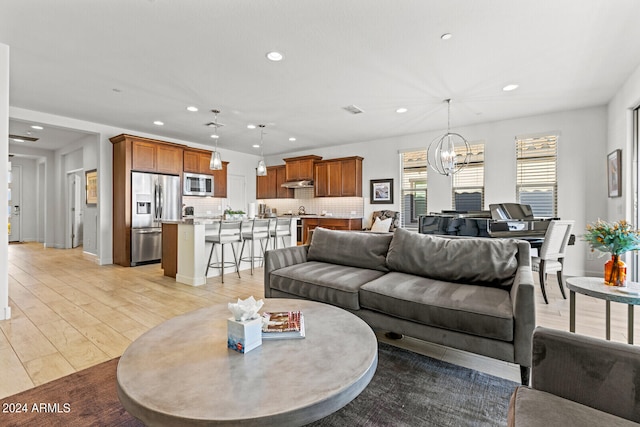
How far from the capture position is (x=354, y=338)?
4.84 ft

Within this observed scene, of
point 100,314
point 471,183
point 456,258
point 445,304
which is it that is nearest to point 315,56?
point 456,258

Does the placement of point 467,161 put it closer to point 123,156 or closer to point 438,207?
point 438,207

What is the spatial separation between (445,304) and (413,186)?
4995 mm

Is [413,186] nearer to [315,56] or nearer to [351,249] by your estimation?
[351,249]

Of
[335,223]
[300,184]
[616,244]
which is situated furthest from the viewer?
[300,184]

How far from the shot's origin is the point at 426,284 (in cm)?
238

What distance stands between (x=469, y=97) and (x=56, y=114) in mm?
6745

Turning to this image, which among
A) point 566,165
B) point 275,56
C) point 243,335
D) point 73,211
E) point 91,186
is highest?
point 275,56

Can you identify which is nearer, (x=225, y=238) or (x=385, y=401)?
(x=385, y=401)

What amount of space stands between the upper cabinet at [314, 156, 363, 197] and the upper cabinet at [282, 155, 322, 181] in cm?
16

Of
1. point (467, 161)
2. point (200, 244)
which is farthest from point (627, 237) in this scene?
point (200, 244)

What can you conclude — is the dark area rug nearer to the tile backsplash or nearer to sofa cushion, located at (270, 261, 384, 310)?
sofa cushion, located at (270, 261, 384, 310)

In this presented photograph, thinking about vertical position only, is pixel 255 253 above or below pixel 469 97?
below

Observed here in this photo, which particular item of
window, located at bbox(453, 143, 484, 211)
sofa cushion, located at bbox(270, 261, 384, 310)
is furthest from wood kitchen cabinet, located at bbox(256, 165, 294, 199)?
sofa cushion, located at bbox(270, 261, 384, 310)
